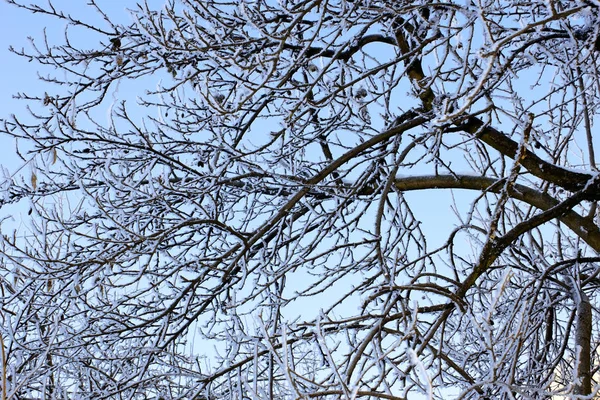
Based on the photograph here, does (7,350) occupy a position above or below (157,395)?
above

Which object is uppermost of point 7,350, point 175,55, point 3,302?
point 175,55

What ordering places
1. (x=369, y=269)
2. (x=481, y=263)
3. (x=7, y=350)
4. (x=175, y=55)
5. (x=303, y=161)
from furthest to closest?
(x=303, y=161) < (x=175, y=55) < (x=369, y=269) < (x=7, y=350) < (x=481, y=263)

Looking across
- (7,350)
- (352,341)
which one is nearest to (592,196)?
(352,341)

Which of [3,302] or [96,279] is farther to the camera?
[3,302]

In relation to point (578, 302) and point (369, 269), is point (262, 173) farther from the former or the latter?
point (578, 302)

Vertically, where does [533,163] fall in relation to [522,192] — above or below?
below

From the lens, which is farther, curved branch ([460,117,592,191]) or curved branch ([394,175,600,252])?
curved branch ([394,175,600,252])

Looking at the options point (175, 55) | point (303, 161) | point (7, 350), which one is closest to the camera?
point (7, 350)

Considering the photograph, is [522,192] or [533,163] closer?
[533,163]

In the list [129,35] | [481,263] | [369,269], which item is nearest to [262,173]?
[369,269]

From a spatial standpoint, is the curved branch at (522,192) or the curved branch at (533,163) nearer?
the curved branch at (533,163)

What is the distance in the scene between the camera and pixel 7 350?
15.6ft

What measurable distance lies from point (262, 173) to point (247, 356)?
51.4 inches

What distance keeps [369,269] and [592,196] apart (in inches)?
76.0
